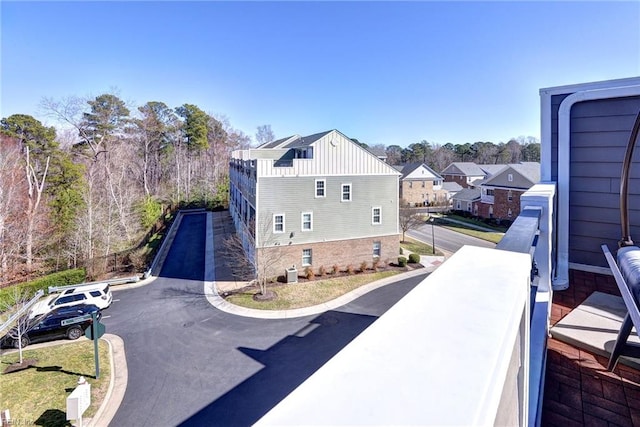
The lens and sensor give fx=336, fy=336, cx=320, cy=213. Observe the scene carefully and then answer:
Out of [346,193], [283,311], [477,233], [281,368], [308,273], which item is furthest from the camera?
[477,233]

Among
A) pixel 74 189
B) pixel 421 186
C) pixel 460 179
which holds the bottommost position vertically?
pixel 74 189

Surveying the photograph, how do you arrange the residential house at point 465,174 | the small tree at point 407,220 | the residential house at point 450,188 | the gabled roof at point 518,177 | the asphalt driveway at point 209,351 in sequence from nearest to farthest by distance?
the asphalt driveway at point 209,351, the small tree at point 407,220, the gabled roof at point 518,177, the residential house at point 450,188, the residential house at point 465,174

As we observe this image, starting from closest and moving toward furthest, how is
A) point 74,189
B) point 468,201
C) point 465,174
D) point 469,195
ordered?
point 74,189, point 468,201, point 469,195, point 465,174

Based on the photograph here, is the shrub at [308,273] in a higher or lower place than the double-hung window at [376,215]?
lower

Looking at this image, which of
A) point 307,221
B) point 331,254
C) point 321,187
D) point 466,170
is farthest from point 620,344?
point 466,170

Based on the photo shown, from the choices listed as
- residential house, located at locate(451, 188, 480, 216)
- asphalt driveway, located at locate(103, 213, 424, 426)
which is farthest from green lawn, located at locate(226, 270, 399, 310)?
residential house, located at locate(451, 188, 480, 216)

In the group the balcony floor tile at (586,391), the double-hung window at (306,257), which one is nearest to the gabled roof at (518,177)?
the double-hung window at (306,257)

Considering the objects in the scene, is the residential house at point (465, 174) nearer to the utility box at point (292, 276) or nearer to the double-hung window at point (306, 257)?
the double-hung window at point (306, 257)

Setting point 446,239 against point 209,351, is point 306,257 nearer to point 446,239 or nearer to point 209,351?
point 209,351
